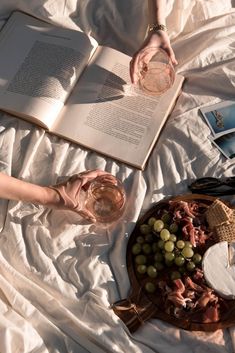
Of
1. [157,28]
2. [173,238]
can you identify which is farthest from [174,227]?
[157,28]

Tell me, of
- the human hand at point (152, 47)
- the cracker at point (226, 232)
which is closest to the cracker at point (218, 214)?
the cracker at point (226, 232)

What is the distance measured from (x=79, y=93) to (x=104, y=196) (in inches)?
11.0

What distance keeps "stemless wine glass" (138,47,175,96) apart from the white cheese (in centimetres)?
43

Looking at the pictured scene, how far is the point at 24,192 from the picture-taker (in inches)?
43.8

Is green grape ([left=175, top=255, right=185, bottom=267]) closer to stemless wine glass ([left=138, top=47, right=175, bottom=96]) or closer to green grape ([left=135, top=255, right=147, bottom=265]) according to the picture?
green grape ([left=135, top=255, right=147, bottom=265])

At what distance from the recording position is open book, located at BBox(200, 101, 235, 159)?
1.21 meters

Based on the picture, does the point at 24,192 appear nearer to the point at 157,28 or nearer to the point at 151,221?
the point at 151,221

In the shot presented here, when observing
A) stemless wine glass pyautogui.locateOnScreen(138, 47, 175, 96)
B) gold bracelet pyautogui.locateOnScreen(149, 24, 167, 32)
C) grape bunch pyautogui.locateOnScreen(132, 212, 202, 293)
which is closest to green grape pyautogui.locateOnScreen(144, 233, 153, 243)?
grape bunch pyautogui.locateOnScreen(132, 212, 202, 293)

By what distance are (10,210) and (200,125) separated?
0.49 metres

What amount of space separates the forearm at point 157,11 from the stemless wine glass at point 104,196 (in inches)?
17.1

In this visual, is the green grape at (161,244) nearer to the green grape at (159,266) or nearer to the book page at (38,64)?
the green grape at (159,266)

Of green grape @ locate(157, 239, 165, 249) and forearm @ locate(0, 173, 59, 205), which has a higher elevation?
green grape @ locate(157, 239, 165, 249)

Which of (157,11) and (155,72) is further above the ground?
(157,11)

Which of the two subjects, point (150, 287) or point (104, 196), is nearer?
point (150, 287)
